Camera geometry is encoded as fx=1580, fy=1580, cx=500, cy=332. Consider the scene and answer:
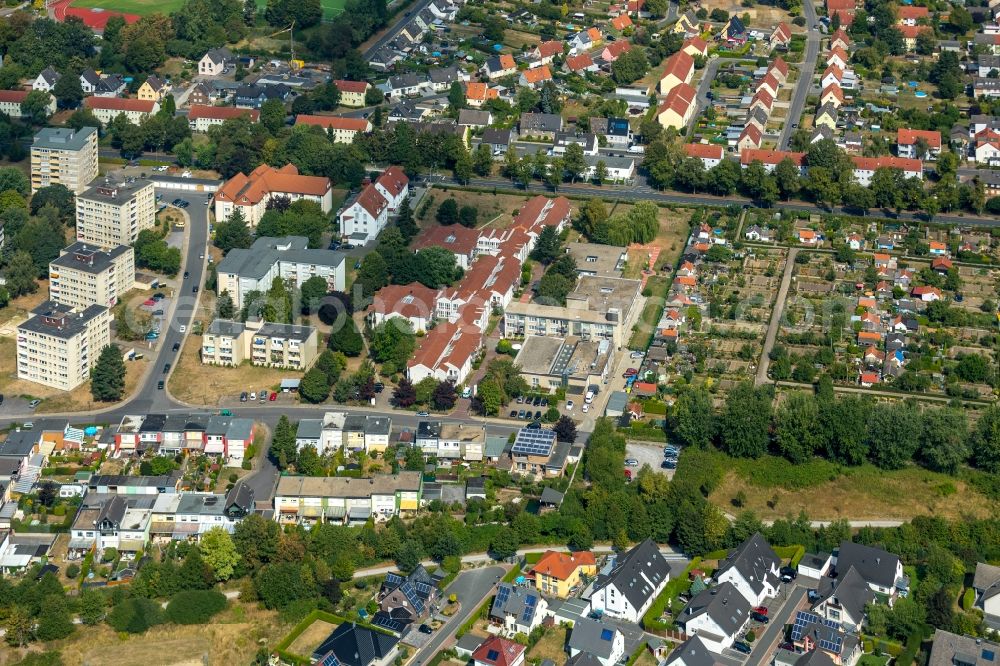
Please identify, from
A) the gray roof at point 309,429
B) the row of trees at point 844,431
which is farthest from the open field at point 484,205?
the row of trees at point 844,431

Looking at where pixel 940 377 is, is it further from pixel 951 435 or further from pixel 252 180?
pixel 252 180

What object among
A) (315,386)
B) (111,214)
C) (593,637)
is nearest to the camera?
(593,637)

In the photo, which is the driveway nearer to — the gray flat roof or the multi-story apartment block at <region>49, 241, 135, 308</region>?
the multi-story apartment block at <region>49, 241, 135, 308</region>

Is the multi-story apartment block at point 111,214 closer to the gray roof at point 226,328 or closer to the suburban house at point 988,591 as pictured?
the gray roof at point 226,328

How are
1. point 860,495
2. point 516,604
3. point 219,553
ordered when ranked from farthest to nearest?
point 860,495 < point 219,553 < point 516,604

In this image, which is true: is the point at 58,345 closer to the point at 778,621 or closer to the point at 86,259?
the point at 86,259

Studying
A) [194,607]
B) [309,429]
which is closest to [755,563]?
[309,429]

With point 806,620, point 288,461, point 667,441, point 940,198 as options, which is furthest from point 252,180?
point 806,620
